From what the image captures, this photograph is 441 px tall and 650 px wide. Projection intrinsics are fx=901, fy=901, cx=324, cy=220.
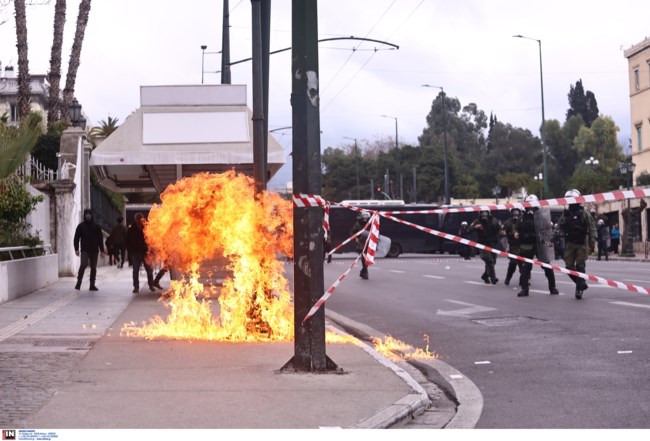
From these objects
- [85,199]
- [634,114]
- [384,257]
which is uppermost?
[634,114]

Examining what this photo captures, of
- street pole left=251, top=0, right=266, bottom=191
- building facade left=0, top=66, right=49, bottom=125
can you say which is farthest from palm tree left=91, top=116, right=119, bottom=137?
street pole left=251, top=0, right=266, bottom=191

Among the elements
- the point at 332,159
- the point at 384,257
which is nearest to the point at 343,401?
the point at 384,257

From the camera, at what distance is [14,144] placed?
11.8 meters

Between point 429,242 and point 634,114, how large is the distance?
1475 centimetres

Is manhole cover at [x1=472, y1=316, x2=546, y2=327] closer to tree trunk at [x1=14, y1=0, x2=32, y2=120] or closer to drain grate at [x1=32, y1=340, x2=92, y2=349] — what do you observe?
drain grate at [x1=32, y1=340, x2=92, y2=349]

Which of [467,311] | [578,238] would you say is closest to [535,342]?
[467,311]

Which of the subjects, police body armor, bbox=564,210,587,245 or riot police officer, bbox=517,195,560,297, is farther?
riot police officer, bbox=517,195,560,297

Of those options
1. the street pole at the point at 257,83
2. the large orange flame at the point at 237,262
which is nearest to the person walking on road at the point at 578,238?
the street pole at the point at 257,83

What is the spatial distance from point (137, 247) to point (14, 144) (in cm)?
677

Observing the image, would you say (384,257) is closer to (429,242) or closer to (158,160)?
(429,242)

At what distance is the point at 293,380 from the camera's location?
762 centimetres

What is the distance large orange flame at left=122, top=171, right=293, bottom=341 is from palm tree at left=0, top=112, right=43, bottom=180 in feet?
7.61

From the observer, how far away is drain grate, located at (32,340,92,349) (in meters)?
9.89

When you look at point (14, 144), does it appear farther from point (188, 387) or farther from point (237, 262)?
point (188, 387)
